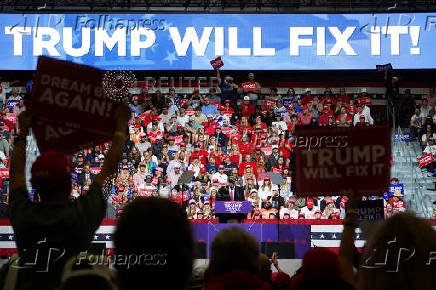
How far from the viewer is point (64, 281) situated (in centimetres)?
222

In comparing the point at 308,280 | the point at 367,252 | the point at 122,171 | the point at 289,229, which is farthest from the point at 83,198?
the point at 122,171

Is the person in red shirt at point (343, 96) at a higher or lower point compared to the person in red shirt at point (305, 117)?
higher

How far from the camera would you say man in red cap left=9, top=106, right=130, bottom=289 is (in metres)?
2.74

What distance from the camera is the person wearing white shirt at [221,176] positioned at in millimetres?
17189

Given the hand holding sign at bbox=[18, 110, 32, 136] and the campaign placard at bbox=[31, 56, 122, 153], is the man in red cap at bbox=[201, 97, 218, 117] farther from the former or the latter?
the hand holding sign at bbox=[18, 110, 32, 136]

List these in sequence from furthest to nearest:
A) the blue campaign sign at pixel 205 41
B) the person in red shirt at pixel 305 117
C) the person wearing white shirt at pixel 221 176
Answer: the blue campaign sign at pixel 205 41 < the person in red shirt at pixel 305 117 < the person wearing white shirt at pixel 221 176

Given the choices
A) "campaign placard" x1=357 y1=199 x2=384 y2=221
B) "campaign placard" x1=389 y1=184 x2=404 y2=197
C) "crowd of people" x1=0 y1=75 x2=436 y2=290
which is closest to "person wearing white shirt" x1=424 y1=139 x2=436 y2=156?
"campaign placard" x1=389 y1=184 x2=404 y2=197

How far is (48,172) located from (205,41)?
67.8 ft

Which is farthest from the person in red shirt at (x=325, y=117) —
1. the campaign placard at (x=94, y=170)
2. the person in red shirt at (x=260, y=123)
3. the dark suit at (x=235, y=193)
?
the campaign placard at (x=94, y=170)

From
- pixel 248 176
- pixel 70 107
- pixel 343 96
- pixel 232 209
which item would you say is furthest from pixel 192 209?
pixel 70 107

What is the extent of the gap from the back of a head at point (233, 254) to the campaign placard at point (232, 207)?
11.1 meters

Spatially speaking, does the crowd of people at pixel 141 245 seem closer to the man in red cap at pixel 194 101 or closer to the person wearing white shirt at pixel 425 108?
the man in red cap at pixel 194 101

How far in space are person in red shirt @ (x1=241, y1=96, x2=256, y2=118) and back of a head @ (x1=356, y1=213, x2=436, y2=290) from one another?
17.7 m

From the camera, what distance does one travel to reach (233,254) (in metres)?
2.51
